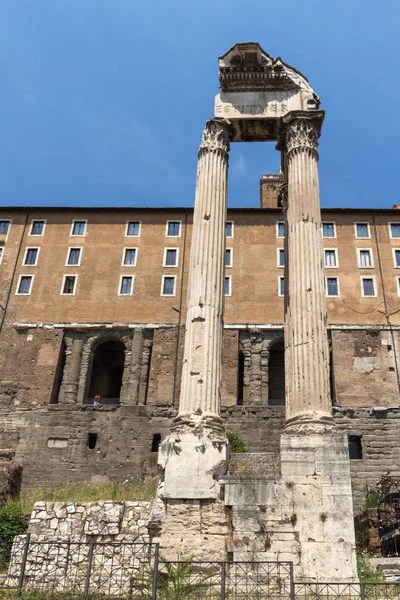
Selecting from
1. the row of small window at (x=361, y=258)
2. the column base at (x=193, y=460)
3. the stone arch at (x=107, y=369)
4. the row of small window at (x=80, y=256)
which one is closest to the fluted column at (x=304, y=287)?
the column base at (x=193, y=460)

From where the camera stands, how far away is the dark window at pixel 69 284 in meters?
36.0

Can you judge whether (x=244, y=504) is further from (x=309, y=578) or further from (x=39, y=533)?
(x=39, y=533)

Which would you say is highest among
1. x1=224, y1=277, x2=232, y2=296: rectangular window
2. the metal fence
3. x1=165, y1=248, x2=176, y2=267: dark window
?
x1=165, y1=248, x2=176, y2=267: dark window

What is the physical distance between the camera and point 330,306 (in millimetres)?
34438

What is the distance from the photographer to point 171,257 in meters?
36.8

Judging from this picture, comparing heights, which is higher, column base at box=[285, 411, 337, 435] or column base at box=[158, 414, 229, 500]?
column base at box=[285, 411, 337, 435]

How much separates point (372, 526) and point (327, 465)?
10235 millimetres

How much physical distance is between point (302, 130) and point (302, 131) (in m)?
0.03

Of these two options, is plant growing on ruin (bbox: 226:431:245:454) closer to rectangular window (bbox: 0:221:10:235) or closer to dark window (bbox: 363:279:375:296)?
dark window (bbox: 363:279:375:296)

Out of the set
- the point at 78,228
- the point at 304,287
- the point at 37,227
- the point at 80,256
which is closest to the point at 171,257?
the point at 80,256

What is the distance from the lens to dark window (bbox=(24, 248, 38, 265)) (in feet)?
122

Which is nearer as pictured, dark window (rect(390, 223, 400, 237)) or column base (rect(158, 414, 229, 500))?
column base (rect(158, 414, 229, 500))

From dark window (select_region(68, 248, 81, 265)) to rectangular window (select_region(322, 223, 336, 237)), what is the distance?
53.9 feet

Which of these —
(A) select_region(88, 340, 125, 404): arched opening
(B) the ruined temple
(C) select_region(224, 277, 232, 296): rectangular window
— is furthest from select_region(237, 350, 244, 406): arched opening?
(A) select_region(88, 340, 125, 404): arched opening
